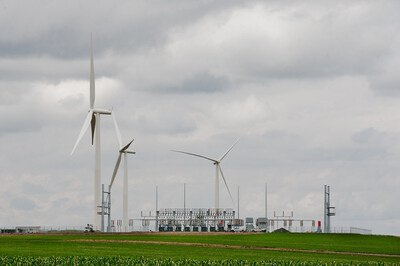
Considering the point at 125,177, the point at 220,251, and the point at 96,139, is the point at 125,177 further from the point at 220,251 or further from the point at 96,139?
the point at 220,251

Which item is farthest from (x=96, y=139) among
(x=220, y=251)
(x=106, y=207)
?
(x=220, y=251)

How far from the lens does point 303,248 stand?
7506 cm

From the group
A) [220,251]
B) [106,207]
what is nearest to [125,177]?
[106,207]

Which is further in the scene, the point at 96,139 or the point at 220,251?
the point at 96,139

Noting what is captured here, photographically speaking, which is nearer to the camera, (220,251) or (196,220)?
(220,251)

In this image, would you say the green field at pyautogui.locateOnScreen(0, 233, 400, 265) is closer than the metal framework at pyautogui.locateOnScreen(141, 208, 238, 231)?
Yes

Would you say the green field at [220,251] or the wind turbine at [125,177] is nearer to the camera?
the green field at [220,251]

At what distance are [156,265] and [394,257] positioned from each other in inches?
1140

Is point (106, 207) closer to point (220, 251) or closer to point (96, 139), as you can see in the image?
point (96, 139)

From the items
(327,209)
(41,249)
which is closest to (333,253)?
(41,249)

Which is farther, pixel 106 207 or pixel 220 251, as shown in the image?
pixel 106 207

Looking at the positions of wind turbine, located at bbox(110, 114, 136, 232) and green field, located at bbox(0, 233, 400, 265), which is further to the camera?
wind turbine, located at bbox(110, 114, 136, 232)

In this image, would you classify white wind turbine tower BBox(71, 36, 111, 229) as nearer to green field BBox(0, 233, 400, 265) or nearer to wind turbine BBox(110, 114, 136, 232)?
wind turbine BBox(110, 114, 136, 232)

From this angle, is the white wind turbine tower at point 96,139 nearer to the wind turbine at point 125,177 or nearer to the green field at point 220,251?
the wind turbine at point 125,177
